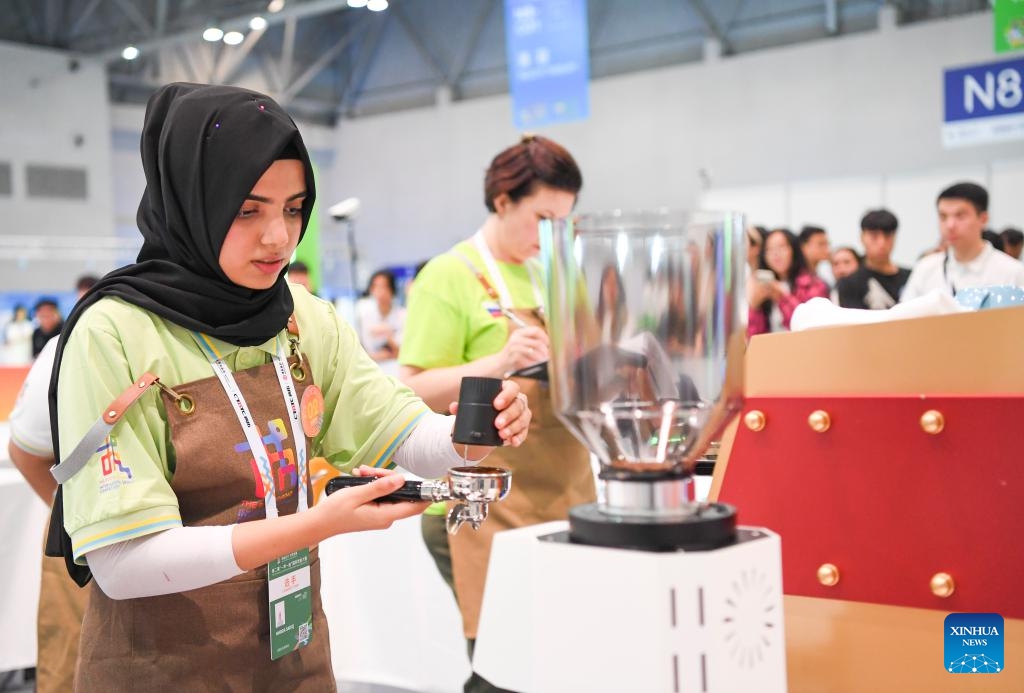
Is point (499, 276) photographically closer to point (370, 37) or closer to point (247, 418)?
point (247, 418)

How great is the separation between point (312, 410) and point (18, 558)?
211 cm

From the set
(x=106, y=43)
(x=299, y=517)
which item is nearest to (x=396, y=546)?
(x=299, y=517)

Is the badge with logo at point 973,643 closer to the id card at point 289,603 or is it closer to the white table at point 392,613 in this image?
the id card at point 289,603

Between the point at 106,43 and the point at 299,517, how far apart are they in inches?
625

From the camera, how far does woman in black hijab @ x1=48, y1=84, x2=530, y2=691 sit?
3.87 ft

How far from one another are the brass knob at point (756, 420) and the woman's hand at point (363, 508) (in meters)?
0.37

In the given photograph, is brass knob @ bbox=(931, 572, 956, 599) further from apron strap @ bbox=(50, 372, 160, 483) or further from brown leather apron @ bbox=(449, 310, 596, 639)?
brown leather apron @ bbox=(449, 310, 596, 639)

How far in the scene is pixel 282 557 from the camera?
4.53 ft

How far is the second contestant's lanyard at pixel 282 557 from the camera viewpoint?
1.33 m

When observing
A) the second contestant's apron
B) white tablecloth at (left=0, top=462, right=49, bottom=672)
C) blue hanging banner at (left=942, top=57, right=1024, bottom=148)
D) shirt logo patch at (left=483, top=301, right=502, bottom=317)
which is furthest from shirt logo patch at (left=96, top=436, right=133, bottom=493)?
blue hanging banner at (left=942, top=57, right=1024, bottom=148)

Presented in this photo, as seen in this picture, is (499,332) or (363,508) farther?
(499,332)

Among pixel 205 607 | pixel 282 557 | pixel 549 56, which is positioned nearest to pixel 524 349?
pixel 282 557

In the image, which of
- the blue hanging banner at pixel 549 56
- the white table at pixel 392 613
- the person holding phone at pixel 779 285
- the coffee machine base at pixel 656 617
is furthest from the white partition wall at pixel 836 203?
the coffee machine base at pixel 656 617

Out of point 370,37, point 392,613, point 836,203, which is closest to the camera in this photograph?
point 392,613
